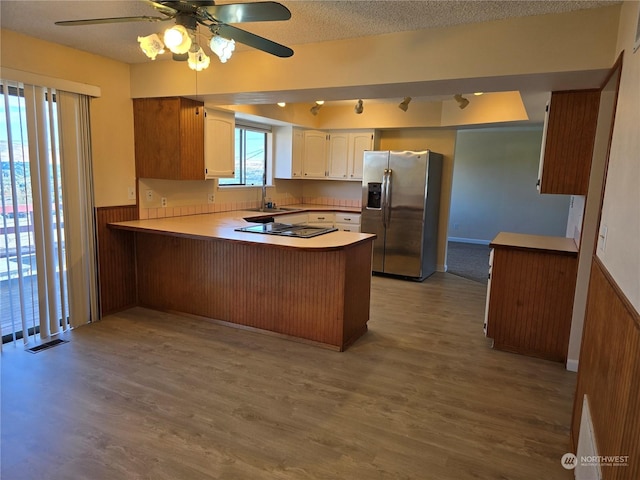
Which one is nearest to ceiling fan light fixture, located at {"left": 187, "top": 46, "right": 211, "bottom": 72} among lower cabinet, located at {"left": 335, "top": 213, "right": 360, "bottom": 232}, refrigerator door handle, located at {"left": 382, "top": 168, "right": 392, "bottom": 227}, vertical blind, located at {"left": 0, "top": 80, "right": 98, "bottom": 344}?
vertical blind, located at {"left": 0, "top": 80, "right": 98, "bottom": 344}

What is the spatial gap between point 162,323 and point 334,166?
361 cm

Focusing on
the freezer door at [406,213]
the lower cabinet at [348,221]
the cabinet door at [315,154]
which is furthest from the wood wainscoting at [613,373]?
the cabinet door at [315,154]

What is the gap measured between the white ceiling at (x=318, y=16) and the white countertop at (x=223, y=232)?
1262mm

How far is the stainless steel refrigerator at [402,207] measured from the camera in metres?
5.29

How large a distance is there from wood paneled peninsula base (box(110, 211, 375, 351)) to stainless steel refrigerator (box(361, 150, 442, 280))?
1931 millimetres

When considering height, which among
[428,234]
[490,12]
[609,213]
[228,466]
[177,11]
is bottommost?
[228,466]

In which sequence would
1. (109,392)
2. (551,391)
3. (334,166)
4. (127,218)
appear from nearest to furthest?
1. (109,392)
2. (551,391)
3. (127,218)
4. (334,166)

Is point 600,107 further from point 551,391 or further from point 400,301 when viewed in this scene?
point 400,301

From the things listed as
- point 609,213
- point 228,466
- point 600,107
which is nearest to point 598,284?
point 609,213

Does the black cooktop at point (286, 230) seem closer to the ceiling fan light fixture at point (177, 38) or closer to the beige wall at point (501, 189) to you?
the ceiling fan light fixture at point (177, 38)

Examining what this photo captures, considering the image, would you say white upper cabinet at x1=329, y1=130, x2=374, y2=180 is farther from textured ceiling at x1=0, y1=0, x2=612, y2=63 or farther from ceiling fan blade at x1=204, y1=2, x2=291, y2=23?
ceiling fan blade at x1=204, y1=2, x2=291, y2=23

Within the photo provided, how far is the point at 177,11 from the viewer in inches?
75.6

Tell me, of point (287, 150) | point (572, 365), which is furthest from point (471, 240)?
point (572, 365)

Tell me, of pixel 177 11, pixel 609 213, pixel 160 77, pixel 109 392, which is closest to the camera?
pixel 609 213
